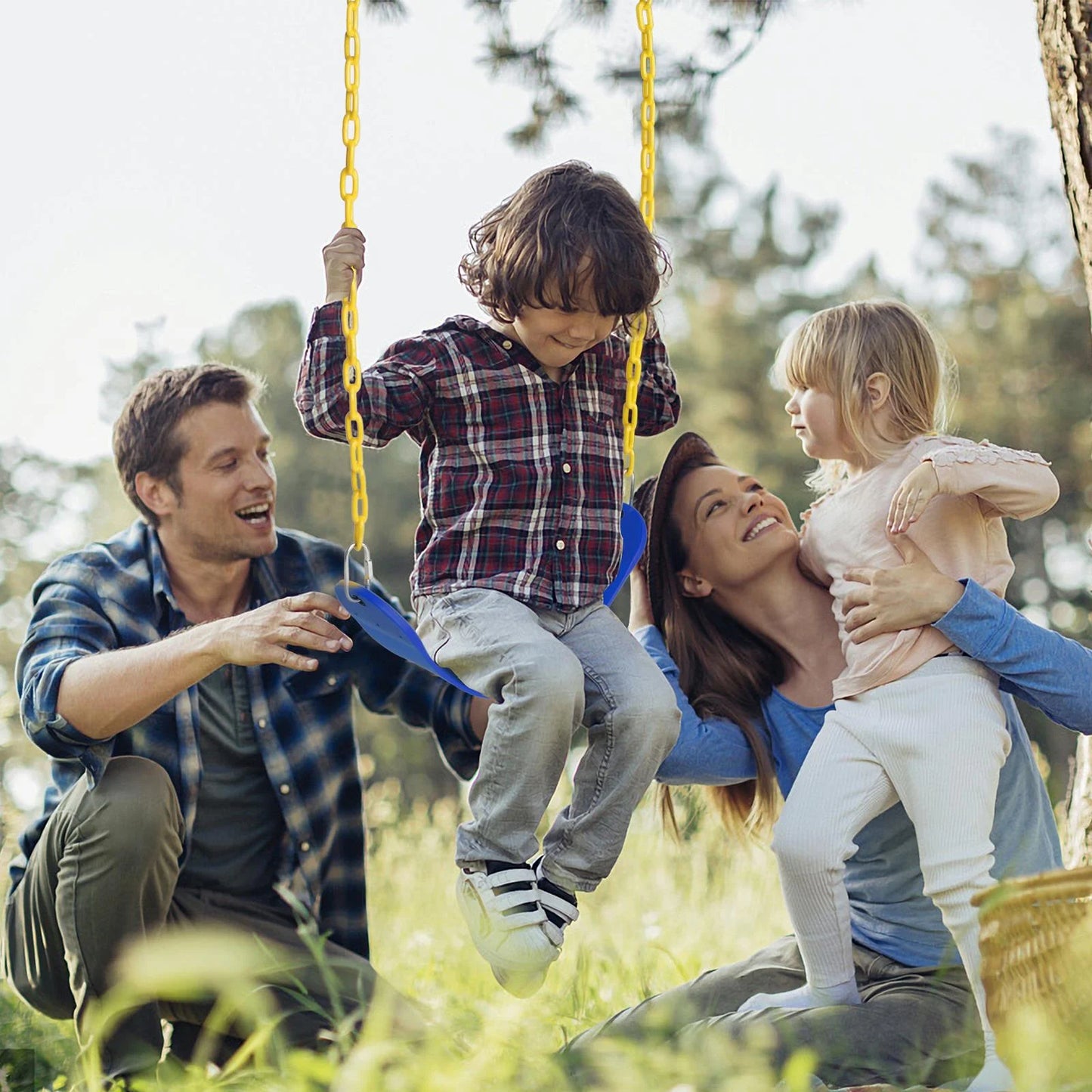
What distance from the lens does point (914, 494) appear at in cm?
252

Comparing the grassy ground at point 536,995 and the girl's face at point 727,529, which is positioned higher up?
the girl's face at point 727,529

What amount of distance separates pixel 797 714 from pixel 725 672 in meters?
0.17

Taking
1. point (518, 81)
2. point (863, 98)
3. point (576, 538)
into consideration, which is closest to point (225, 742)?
point (576, 538)

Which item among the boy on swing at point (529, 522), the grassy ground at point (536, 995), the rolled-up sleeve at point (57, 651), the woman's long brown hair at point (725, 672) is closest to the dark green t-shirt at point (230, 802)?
the rolled-up sleeve at point (57, 651)

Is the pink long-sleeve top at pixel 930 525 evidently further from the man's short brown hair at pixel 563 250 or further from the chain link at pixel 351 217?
the man's short brown hair at pixel 563 250

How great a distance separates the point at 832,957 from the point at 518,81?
282 centimetres

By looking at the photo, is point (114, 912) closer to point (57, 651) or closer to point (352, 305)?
point (57, 651)

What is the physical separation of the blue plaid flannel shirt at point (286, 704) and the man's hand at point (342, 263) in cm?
88

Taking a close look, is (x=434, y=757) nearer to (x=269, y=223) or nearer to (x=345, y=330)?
Result: (x=269, y=223)

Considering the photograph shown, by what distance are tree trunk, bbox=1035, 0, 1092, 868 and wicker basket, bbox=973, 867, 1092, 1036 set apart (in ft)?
3.68

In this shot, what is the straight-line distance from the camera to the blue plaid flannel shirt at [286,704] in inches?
121

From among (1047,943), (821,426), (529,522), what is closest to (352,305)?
(529,522)

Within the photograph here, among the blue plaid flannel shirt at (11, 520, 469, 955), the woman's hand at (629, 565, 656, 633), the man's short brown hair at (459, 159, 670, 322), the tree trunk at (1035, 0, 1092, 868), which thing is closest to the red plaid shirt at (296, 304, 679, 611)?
the man's short brown hair at (459, 159, 670, 322)

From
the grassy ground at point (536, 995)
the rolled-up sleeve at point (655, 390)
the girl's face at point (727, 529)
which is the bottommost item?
the grassy ground at point (536, 995)
